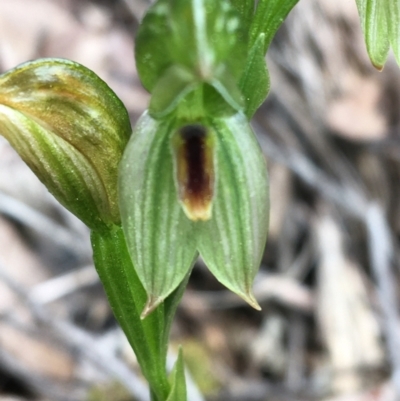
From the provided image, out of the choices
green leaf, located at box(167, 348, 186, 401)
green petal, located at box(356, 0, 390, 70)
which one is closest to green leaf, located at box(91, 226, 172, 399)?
green leaf, located at box(167, 348, 186, 401)

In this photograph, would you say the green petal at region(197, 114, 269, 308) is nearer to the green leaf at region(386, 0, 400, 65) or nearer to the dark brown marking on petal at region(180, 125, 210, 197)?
the dark brown marking on petal at region(180, 125, 210, 197)

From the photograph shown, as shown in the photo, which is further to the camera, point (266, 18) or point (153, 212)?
point (266, 18)

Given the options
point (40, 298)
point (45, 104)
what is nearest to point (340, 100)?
point (40, 298)

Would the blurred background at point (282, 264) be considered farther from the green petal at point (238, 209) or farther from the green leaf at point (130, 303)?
the green petal at point (238, 209)

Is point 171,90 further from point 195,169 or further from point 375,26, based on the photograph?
point 375,26

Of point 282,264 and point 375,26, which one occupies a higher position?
point 375,26

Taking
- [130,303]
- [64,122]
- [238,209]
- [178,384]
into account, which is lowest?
[178,384]

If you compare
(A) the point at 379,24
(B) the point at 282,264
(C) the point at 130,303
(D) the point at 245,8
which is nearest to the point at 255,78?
(D) the point at 245,8
